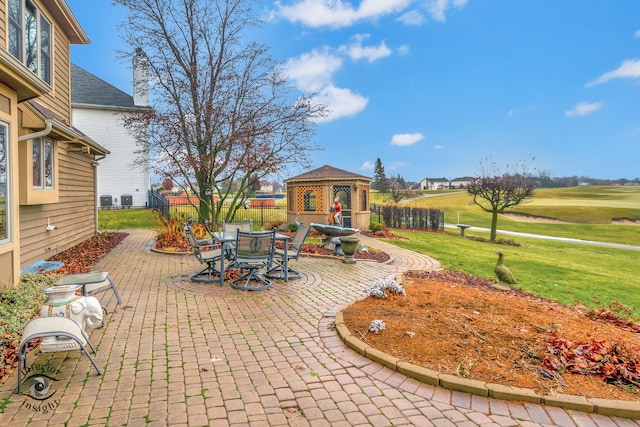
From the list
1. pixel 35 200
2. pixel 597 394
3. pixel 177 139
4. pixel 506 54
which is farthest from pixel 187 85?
pixel 506 54

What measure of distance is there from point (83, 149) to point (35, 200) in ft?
13.1

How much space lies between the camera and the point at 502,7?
15211 mm

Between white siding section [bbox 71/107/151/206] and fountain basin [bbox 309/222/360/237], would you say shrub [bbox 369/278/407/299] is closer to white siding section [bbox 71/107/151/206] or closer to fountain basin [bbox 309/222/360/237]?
fountain basin [bbox 309/222/360/237]

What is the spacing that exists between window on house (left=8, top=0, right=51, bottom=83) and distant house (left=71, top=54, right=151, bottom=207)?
14.5 metres

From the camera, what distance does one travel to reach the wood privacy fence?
22.5 m

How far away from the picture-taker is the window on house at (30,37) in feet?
23.1

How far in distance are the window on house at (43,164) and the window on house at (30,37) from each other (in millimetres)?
1657

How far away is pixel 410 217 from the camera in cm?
2298

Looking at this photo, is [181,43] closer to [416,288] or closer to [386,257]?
[386,257]

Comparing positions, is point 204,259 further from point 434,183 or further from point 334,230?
point 434,183

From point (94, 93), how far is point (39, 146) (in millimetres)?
18869

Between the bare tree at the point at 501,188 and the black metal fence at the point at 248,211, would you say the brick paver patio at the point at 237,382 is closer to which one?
the black metal fence at the point at 248,211

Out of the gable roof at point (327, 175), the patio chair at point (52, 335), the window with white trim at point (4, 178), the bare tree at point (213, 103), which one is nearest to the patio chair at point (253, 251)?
the patio chair at point (52, 335)

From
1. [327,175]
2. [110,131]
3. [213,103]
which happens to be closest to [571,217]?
[327,175]
